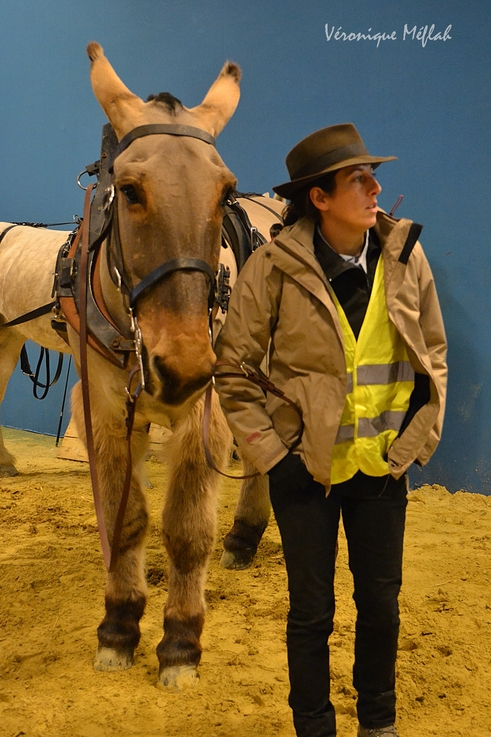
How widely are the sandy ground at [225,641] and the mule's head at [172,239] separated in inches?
43.1

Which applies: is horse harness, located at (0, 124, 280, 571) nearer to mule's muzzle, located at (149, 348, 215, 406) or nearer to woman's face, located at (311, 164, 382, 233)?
mule's muzzle, located at (149, 348, 215, 406)

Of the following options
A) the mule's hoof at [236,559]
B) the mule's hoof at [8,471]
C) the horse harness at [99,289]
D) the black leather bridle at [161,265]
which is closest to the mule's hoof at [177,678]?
the horse harness at [99,289]

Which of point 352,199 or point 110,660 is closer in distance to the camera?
point 352,199

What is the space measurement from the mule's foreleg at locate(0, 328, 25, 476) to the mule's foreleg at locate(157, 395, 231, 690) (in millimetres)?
2688

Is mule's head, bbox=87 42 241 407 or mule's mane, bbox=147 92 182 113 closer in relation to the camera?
mule's head, bbox=87 42 241 407

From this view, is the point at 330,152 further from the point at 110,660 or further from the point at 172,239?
the point at 110,660

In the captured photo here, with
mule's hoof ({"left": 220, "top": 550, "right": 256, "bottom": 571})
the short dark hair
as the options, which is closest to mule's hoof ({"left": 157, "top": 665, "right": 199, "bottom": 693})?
mule's hoof ({"left": 220, "top": 550, "right": 256, "bottom": 571})

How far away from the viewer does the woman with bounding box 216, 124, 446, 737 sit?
1738 mm

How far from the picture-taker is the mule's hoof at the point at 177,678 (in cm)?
237

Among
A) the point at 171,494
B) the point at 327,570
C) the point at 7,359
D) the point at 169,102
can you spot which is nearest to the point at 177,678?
the point at 171,494

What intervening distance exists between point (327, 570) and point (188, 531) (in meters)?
0.81

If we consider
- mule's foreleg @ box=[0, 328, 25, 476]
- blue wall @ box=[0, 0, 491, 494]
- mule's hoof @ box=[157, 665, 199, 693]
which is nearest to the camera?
mule's hoof @ box=[157, 665, 199, 693]

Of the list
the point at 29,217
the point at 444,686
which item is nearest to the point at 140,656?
the point at 444,686

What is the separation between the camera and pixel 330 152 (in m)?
1.77
